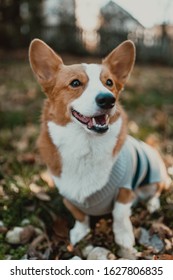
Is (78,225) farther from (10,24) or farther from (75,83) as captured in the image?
(10,24)

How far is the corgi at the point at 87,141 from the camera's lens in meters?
2.24

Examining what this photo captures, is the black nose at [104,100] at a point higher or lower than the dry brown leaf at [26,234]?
higher

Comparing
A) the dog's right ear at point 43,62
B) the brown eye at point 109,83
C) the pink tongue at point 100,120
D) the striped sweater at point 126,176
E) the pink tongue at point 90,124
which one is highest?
the dog's right ear at point 43,62

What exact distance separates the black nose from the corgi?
0.23ft

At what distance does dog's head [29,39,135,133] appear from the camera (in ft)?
6.86

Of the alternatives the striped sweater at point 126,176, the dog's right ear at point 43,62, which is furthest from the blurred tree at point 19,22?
the dog's right ear at point 43,62

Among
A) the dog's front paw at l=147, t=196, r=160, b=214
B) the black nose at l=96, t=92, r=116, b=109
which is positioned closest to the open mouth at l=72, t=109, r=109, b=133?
the black nose at l=96, t=92, r=116, b=109

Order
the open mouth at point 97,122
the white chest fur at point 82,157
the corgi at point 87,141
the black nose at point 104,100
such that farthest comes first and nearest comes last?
Answer: 1. the white chest fur at point 82,157
2. the corgi at point 87,141
3. the open mouth at point 97,122
4. the black nose at point 104,100

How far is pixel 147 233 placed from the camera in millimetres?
2645

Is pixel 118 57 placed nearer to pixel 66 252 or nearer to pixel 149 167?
pixel 149 167

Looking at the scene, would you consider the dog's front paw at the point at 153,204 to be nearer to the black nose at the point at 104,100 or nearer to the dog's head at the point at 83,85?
the dog's head at the point at 83,85

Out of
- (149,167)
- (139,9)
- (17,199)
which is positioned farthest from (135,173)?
(139,9)

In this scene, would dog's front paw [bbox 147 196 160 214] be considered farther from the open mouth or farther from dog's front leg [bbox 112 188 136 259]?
the open mouth
